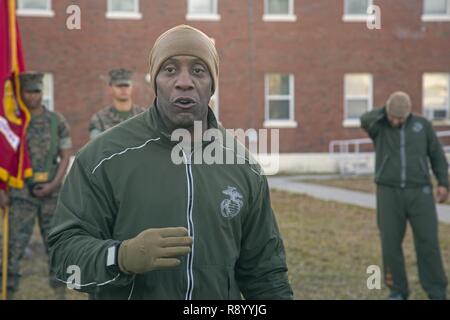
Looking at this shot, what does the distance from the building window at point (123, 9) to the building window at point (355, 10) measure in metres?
6.76

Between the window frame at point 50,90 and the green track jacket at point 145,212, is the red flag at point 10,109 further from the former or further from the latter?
the window frame at point 50,90

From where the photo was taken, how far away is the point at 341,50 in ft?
85.9

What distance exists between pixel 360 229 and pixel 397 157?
190 inches

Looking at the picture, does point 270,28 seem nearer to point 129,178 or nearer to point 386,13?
point 386,13

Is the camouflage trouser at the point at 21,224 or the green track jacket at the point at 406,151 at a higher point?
the green track jacket at the point at 406,151

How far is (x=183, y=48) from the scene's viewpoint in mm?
2953

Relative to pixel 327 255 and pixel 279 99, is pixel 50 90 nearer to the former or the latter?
pixel 279 99

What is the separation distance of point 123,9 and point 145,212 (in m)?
23.2

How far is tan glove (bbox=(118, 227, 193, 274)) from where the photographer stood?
2594 mm

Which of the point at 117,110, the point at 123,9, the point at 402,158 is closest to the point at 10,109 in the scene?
the point at 117,110

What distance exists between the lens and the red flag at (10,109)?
707cm

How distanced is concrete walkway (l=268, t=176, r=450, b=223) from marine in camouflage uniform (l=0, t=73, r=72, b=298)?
299 inches

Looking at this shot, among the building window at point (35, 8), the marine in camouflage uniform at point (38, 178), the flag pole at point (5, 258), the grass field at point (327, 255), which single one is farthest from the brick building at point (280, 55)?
the flag pole at point (5, 258)

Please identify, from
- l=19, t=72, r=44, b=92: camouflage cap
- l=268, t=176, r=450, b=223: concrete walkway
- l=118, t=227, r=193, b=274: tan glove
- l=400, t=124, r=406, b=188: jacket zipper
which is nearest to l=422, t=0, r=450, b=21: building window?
l=268, t=176, r=450, b=223: concrete walkway
